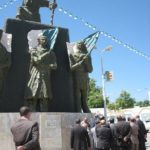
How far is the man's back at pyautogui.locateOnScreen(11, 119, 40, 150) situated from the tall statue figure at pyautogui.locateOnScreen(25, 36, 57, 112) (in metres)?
6.09

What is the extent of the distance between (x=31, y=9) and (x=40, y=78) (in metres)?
2.96

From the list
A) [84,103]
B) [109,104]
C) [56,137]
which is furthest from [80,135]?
[109,104]

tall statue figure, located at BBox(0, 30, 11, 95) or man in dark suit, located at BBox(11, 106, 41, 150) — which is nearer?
man in dark suit, located at BBox(11, 106, 41, 150)

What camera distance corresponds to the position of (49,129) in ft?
38.0

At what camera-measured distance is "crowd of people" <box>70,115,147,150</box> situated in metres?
10.4

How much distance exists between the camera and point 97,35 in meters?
13.6

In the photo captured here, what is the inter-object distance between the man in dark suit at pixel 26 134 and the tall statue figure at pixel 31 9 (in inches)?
310

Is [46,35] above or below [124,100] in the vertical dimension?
below

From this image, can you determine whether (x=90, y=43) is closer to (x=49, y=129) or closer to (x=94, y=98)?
(x=49, y=129)

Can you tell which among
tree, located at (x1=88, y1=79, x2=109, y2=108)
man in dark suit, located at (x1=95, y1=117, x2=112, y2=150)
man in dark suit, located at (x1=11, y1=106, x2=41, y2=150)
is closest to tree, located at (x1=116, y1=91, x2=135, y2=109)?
tree, located at (x1=88, y1=79, x2=109, y2=108)

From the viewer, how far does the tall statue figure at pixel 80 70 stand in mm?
13242

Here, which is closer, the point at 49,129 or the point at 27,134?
the point at 27,134

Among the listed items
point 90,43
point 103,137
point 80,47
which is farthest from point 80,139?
point 90,43

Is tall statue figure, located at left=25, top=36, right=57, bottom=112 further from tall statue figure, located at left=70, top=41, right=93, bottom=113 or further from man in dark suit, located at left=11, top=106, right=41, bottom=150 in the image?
man in dark suit, located at left=11, top=106, right=41, bottom=150
